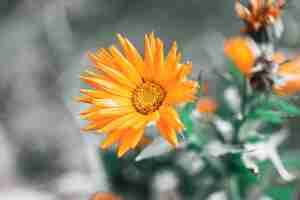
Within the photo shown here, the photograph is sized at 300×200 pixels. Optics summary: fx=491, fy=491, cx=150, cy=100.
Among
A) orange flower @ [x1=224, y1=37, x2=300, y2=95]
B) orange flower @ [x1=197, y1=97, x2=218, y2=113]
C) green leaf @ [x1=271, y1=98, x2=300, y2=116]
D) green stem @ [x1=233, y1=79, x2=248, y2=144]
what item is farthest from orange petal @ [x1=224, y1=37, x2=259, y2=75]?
orange flower @ [x1=197, y1=97, x2=218, y2=113]

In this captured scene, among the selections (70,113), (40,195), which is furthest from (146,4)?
(40,195)

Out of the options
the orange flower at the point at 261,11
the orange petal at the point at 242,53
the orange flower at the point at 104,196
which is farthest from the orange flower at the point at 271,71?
the orange flower at the point at 104,196

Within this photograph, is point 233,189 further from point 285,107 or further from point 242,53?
point 242,53

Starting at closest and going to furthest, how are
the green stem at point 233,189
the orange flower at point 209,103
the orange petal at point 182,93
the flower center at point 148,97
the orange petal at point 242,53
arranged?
1. the orange petal at point 182,93
2. the flower center at point 148,97
3. the orange petal at point 242,53
4. the green stem at point 233,189
5. the orange flower at point 209,103

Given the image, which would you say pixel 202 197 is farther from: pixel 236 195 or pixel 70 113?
pixel 70 113

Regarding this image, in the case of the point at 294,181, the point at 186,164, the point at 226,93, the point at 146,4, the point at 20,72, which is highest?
the point at 146,4

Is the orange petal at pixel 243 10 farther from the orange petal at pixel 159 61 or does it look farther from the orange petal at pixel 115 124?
the orange petal at pixel 115 124

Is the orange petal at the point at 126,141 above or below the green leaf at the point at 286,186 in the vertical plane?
above
